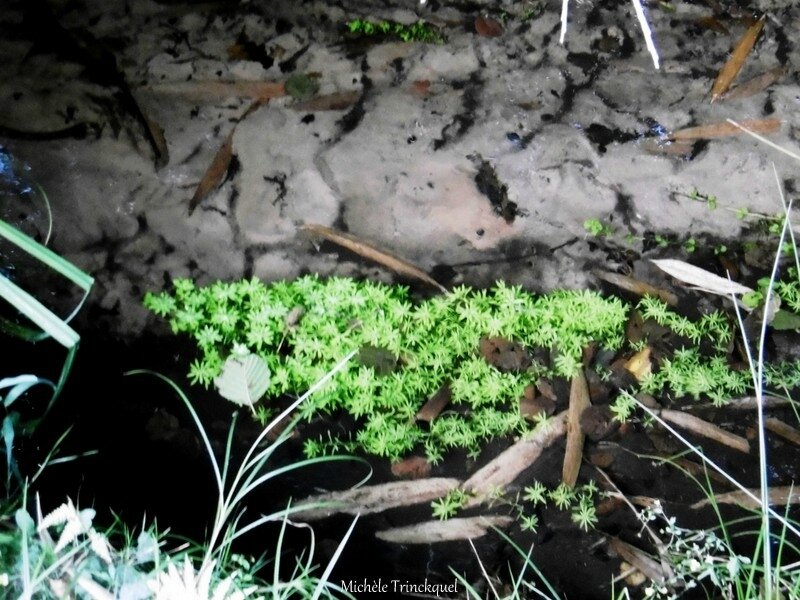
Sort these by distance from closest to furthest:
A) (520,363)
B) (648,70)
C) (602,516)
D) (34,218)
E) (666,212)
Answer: (602,516) < (520,363) < (34,218) < (666,212) < (648,70)

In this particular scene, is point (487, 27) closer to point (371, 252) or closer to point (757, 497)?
point (371, 252)

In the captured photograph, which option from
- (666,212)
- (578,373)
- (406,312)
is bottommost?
(578,373)

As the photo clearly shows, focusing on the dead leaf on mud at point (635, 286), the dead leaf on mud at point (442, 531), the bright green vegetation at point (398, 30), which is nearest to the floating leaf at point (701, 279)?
the dead leaf on mud at point (635, 286)

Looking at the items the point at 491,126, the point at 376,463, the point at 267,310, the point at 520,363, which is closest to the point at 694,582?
the point at 520,363

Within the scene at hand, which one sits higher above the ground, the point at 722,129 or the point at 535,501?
the point at 722,129

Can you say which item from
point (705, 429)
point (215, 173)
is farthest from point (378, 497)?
point (215, 173)

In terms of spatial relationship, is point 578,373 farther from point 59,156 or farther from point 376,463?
point 59,156

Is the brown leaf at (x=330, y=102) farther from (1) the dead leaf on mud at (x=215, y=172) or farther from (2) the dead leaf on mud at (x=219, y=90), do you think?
(1) the dead leaf on mud at (x=215, y=172)
